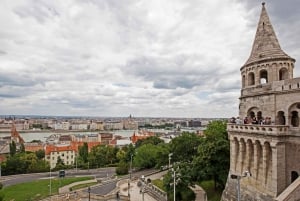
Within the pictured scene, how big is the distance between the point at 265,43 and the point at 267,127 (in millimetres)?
8146

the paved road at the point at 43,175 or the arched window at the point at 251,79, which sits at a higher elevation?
the arched window at the point at 251,79

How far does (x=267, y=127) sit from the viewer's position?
2209 centimetres

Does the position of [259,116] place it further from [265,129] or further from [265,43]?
[265,43]

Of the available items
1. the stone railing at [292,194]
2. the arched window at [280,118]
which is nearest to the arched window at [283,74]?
the arched window at [280,118]

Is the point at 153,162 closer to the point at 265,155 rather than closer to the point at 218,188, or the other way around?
the point at 218,188

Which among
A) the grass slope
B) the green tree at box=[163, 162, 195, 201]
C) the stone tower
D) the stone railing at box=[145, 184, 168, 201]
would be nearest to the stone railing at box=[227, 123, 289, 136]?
the stone tower

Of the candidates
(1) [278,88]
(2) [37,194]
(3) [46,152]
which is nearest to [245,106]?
(1) [278,88]

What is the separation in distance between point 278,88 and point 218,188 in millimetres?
17073

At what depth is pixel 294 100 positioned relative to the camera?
21984 millimetres

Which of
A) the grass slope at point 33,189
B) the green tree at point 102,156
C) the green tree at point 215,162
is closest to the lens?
the green tree at point 215,162

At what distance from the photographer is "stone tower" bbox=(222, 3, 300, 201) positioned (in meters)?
21.5

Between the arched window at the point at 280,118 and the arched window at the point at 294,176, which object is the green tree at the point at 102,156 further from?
the arched window at the point at 294,176

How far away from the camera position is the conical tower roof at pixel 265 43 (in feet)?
83.6

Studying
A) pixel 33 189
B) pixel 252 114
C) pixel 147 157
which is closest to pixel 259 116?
pixel 252 114
